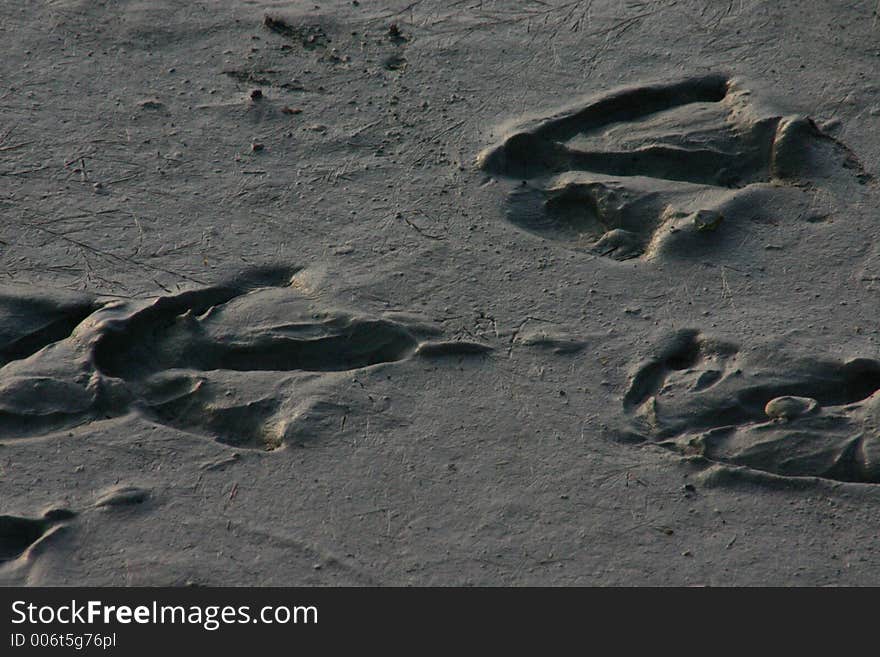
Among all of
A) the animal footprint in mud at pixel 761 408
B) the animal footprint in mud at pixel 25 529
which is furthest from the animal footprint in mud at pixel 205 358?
the animal footprint in mud at pixel 761 408

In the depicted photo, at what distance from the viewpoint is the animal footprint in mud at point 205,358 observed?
2.42 m

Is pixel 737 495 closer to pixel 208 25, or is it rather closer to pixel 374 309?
pixel 374 309

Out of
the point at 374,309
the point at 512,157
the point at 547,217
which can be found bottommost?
the point at 374,309

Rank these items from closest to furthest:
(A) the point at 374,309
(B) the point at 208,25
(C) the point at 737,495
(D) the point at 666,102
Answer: (C) the point at 737,495, (A) the point at 374,309, (D) the point at 666,102, (B) the point at 208,25

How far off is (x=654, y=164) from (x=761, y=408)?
0.77 m

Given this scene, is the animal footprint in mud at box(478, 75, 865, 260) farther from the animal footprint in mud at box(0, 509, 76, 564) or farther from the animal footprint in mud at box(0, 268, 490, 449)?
the animal footprint in mud at box(0, 509, 76, 564)

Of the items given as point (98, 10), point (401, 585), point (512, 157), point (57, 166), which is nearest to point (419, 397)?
point (401, 585)

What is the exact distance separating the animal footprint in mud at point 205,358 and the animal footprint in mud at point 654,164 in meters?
0.49

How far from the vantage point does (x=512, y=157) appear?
300 cm

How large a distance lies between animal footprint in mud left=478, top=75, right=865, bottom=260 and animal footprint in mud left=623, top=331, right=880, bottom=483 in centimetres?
34

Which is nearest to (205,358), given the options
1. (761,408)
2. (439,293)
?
(439,293)

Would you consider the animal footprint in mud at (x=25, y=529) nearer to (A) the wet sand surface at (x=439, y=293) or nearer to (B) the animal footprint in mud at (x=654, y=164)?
(A) the wet sand surface at (x=439, y=293)

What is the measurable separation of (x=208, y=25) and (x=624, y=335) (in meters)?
1.57

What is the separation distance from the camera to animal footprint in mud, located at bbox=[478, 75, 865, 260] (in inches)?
110
